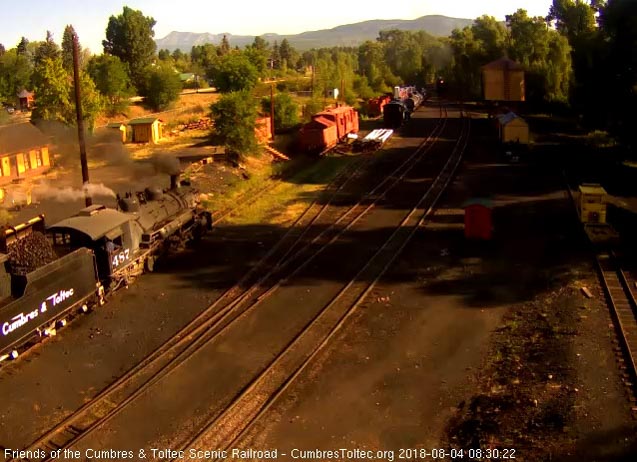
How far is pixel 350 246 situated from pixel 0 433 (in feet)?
42.2

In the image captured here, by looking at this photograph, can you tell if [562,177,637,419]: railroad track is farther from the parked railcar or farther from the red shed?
the parked railcar

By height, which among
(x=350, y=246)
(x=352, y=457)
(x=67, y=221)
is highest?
(x=67, y=221)

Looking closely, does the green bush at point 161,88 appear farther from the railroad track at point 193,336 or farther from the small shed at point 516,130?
the railroad track at point 193,336

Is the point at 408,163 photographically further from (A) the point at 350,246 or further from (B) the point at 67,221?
(B) the point at 67,221

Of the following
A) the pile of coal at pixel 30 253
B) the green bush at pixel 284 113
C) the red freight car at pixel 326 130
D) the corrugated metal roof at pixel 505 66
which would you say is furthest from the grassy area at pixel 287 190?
the corrugated metal roof at pixel 505 66

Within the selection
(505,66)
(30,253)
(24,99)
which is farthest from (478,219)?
(24,99)

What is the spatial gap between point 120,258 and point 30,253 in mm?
3156

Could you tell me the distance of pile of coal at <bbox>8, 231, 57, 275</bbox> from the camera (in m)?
12.9

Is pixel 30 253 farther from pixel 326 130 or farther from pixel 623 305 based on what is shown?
pixel 326 130

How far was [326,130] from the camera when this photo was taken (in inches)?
1666

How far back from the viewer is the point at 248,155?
3809cm

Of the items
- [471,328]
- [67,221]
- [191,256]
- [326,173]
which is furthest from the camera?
[326,173]

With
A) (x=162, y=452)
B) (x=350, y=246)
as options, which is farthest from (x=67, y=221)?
(x=350, y=246)

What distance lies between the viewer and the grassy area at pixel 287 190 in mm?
25469
